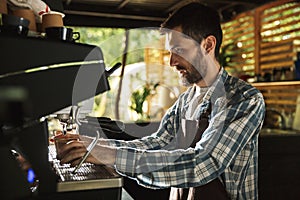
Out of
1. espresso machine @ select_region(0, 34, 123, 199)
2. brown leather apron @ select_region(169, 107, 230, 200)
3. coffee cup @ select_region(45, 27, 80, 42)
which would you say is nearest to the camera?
espresso machine @ select_region(0, 34, 123, 199)

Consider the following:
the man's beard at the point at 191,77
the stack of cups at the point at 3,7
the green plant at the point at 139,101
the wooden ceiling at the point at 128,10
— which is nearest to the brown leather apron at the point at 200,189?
the man's beard at the point at 191,77

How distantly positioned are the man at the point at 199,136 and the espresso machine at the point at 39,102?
0.31 feet

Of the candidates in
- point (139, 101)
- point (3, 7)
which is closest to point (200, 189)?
point (3, 7)

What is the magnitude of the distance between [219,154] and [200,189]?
0.34 metres

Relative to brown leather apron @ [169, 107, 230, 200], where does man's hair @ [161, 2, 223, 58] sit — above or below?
above

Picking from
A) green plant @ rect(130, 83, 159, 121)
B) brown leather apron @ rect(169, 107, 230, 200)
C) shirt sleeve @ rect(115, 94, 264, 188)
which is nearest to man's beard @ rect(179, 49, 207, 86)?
brown leather apron @ rect(169, 107, 230, 200)

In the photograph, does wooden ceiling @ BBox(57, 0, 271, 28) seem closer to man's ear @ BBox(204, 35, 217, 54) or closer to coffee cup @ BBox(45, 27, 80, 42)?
man's ear @ BBox(204, 35, 217, 54)

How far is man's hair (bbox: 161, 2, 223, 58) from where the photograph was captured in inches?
55.1

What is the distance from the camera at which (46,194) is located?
3.23 ft

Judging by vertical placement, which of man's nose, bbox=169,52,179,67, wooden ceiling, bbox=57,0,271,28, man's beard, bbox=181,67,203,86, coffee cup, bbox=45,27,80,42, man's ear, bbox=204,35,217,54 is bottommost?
man's beard, bbox=181,67,203,86

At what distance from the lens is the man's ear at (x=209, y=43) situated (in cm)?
142

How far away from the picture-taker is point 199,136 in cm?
150

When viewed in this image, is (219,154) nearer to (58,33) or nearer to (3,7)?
(58,33)

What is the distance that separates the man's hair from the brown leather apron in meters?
0.31
